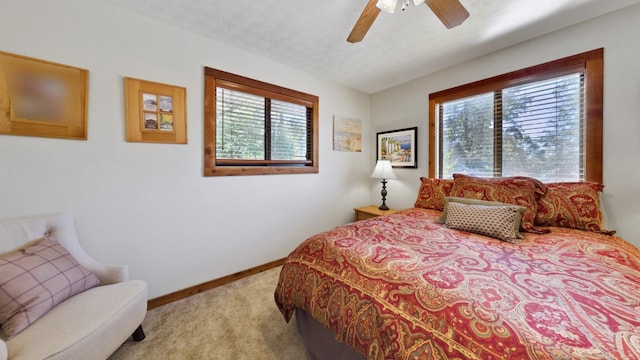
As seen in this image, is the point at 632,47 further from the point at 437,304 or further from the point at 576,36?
the point at 437,304

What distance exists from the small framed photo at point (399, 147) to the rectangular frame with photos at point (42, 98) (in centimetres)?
325

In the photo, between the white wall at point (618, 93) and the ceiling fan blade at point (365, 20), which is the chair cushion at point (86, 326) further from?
the white wall at point (618, 93)

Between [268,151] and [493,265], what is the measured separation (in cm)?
227

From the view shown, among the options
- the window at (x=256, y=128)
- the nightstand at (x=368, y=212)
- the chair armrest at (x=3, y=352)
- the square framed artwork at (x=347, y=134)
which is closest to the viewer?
the chair armrest at (x=3, y=352)

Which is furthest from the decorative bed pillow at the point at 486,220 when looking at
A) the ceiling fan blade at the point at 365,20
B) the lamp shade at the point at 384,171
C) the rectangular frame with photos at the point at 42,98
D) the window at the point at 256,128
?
the rectangular frame with photos at the point at 42,98

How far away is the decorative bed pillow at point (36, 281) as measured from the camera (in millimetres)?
1002

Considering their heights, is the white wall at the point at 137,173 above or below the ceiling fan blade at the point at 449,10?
below

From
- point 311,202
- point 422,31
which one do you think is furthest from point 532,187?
point 311,202

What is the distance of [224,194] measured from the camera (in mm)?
2270

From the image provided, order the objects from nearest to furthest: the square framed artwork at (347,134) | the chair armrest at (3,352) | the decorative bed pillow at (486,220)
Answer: the chair armrest at (3,352), the decorative bed pillow at (486,220), the square framed artwork at (347,134)

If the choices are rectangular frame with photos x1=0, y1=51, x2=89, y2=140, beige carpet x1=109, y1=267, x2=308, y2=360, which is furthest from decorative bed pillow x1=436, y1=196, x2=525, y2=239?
rectangular frame with photos x1=0, y1=51, x2=89, y2=140

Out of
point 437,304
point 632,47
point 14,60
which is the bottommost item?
point 437,304

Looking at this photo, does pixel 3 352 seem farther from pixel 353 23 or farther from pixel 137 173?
pixel 353 23

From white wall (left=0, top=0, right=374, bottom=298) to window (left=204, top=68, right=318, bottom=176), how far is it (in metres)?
0.10
